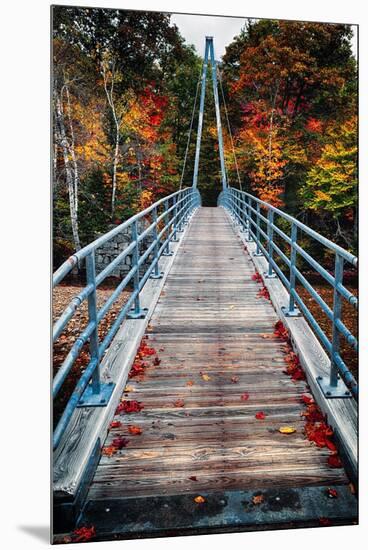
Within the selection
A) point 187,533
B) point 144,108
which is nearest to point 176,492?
point 187,533

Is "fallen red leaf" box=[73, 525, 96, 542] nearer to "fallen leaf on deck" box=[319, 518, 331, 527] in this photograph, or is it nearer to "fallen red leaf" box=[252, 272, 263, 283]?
"fallen leaf on deck" box=[319, 518, 331, 527]

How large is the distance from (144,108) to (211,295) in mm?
8443

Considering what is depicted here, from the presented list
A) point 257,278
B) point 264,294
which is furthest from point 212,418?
point 257,278

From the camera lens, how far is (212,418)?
7.98ft

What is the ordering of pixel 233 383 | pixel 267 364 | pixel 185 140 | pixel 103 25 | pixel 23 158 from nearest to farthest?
pixel 23 158, pixel 233 383, pixel 267 364, pixel 103 25, pixel 185 140

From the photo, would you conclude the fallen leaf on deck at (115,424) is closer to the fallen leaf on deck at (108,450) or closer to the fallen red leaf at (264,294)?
the fallen leaf on deck at (108,450)

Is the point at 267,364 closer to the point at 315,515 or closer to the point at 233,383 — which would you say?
the point at 233,383

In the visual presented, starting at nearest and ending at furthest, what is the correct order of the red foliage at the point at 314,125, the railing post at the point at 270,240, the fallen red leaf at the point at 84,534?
the fallen red leaf at the point at 84,534 → the railing post at the point at 270,240 → the red foliage at the point at 314,125

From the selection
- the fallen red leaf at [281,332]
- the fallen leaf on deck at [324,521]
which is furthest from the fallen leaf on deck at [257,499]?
the fallen red leaf at [281,332]

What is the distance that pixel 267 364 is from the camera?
9.93ft

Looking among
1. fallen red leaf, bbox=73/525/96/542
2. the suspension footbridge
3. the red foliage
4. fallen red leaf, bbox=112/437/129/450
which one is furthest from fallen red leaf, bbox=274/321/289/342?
the red foliage

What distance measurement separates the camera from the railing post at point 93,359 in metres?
2.19

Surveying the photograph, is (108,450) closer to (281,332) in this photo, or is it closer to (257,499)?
(257,499)

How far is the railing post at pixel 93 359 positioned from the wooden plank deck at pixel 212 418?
0.53 ft
